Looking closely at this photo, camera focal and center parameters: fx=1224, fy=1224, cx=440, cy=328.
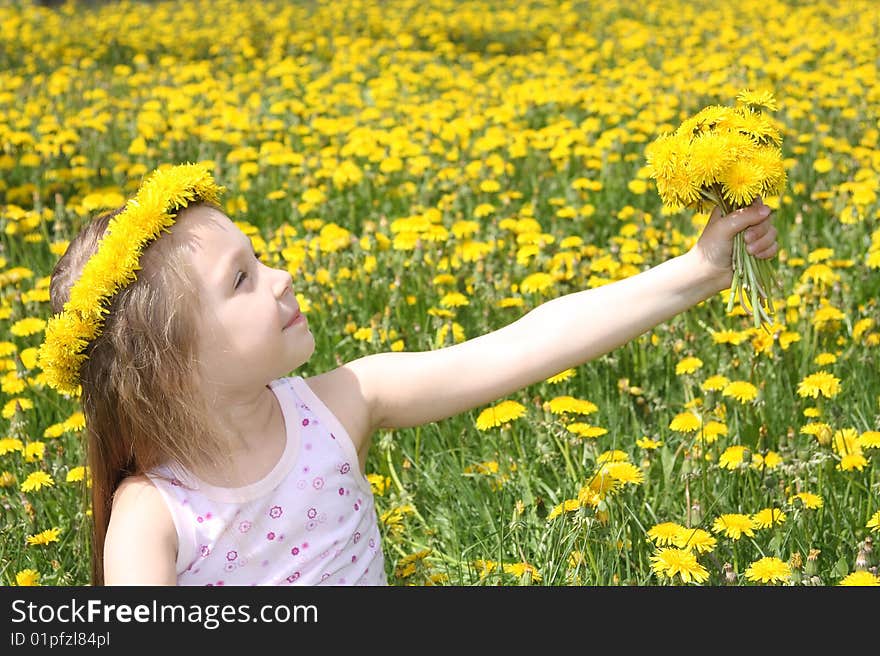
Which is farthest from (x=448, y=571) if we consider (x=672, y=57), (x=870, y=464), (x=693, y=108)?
(x=672, y=57)

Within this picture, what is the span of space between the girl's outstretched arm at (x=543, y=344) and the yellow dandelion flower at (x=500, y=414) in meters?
0.50

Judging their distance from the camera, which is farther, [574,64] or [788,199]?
[574,64]

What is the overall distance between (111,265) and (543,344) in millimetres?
665

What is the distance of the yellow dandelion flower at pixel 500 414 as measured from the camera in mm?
2453

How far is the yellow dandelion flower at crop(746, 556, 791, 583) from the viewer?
→ 6.46ft

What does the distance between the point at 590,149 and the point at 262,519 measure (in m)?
3.18

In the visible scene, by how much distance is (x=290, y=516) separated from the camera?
180 cm

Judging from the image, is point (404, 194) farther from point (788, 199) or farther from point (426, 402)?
point (426, 402)

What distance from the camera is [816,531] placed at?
89.7 inches

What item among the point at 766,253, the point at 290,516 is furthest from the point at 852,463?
the point at 290,516

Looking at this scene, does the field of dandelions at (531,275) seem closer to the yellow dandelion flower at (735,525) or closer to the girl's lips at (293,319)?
the yellow dandelion flower at (735,525)

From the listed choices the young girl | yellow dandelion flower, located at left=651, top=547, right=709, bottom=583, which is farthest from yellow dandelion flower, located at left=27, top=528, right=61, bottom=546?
yellow dandelion flower, located at left=651, top=547, right=709, bottom=583

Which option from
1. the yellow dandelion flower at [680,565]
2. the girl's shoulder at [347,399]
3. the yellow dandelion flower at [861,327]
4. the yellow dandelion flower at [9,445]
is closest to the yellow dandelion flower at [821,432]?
the yellow dandelion flower at [680,565]

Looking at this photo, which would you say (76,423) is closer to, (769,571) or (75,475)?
(75,475)
